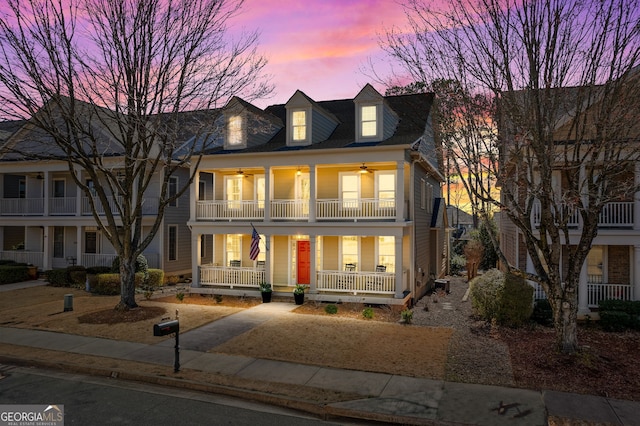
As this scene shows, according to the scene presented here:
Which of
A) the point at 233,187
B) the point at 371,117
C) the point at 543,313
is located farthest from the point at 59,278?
the point at 543,313

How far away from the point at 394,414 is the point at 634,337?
9.85 m

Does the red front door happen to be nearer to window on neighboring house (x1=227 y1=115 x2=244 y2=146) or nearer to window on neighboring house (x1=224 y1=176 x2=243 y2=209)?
window on neighboring house (x1=224 y1=176 x2=243 y2=209)

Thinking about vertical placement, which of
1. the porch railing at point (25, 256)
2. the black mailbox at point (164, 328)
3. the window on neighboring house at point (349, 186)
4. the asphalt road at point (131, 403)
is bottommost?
the asphalt road at point (131, 403)

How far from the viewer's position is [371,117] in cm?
1811

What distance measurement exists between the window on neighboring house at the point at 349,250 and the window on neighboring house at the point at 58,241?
19.3m

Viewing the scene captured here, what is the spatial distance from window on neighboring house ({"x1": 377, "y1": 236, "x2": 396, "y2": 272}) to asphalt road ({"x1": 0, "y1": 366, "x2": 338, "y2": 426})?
11.5 meters

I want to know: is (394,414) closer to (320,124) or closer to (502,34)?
(502,34)

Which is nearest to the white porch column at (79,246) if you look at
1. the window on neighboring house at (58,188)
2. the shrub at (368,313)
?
the window on neighboring house at (58,188)

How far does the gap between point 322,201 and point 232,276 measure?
5433mm

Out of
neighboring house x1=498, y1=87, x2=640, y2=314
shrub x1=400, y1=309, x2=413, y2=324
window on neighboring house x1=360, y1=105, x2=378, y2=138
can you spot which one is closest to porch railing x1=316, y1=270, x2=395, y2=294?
shrub x1=400, y1=309, x2=413, y2=324

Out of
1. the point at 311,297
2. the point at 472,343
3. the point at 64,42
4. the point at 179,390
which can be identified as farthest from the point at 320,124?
the point at 179,390

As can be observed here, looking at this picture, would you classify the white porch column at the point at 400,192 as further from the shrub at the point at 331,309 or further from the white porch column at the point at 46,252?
the white porch column at the point at 46,252

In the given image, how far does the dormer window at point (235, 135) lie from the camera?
19.8 meters

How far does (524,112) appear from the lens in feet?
31.9
